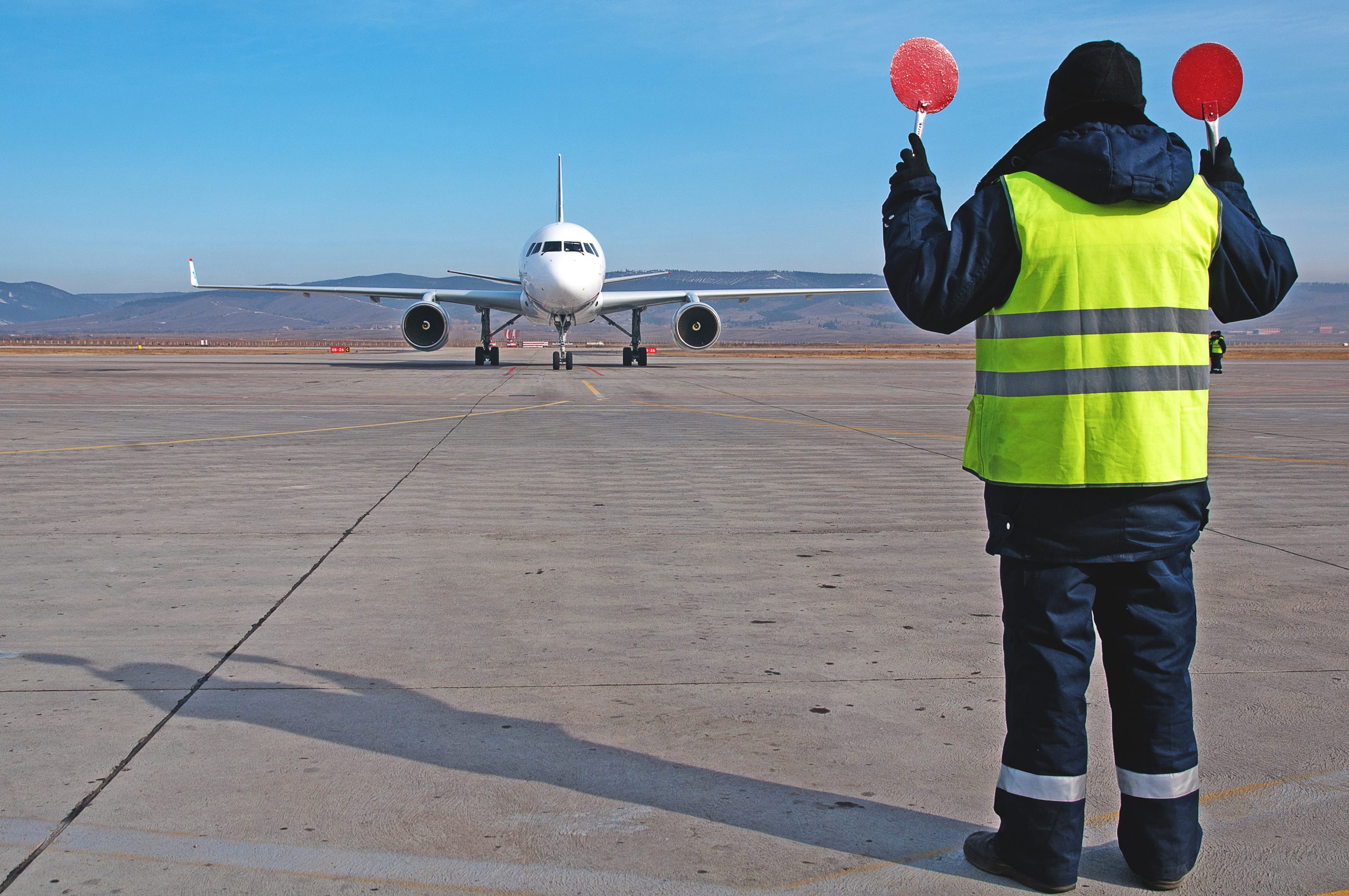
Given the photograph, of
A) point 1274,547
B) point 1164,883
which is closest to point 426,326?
point 1274,547

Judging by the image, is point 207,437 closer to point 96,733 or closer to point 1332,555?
point 96,733

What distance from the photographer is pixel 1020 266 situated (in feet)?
8.98

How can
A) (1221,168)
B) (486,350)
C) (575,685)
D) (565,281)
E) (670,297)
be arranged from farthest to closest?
(486,350)
(670,297)
(565,281)
(575,685)
(1221,168)

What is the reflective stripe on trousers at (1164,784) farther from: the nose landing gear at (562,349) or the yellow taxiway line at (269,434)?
the nose landing gear at (562,349)

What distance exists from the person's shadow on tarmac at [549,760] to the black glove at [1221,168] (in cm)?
184

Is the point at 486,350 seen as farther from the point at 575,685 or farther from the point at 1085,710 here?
the point at 1085,710

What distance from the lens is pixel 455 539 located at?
21.7ft

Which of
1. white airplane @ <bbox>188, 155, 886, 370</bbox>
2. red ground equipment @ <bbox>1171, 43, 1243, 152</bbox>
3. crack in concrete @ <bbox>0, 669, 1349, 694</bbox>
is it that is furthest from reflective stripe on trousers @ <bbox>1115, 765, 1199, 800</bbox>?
white airplane @ <bbox>188, 155, 886, 370</bbox>

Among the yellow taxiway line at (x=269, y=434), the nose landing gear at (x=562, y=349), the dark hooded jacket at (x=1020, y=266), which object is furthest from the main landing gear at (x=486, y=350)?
the dark hooded jacket at (x=1020, y=266)

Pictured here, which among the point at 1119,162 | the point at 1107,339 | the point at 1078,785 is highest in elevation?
the point at 1119,162

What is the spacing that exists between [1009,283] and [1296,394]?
72.3 feet

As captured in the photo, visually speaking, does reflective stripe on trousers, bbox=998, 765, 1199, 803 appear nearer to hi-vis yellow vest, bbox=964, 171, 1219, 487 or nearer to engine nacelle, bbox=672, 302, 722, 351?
hi-vis yellow vest, bbox=964, 171, 1219, 487

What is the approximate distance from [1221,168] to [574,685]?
2.64 metres

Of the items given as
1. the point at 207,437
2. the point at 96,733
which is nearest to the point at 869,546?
the point at 96,733
